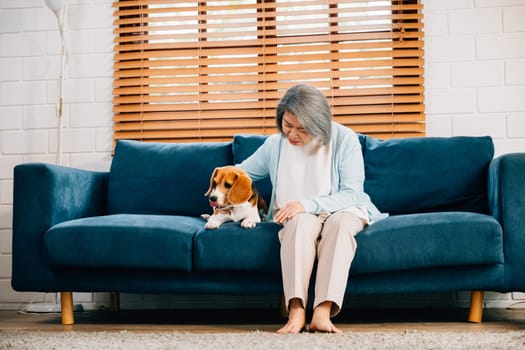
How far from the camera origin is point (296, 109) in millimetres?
2340

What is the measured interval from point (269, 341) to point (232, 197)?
721mm

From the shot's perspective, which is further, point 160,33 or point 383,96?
point 160,33

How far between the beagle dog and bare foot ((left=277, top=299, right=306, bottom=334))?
17.8 inches

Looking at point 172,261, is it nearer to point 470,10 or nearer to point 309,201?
point 309,201

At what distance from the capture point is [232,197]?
8.18 ft

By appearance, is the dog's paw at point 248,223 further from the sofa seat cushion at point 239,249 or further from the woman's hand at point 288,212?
the woman's hand at point 288,212

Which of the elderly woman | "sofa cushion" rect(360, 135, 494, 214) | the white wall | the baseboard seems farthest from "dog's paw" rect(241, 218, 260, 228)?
the baseboard

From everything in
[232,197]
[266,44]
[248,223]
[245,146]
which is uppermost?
[266,44]

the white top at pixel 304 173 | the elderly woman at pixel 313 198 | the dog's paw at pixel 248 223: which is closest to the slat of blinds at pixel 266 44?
the elderly woman at pixel 313 198

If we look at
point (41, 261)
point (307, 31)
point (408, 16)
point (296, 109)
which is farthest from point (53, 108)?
point (408, 16)

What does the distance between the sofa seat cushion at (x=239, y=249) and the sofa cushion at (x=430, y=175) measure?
71 cm

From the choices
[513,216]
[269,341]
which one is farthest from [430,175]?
[269,341]

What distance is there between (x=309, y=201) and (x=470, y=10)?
1663 millimetres

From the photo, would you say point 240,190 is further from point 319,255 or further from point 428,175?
point 428,175
